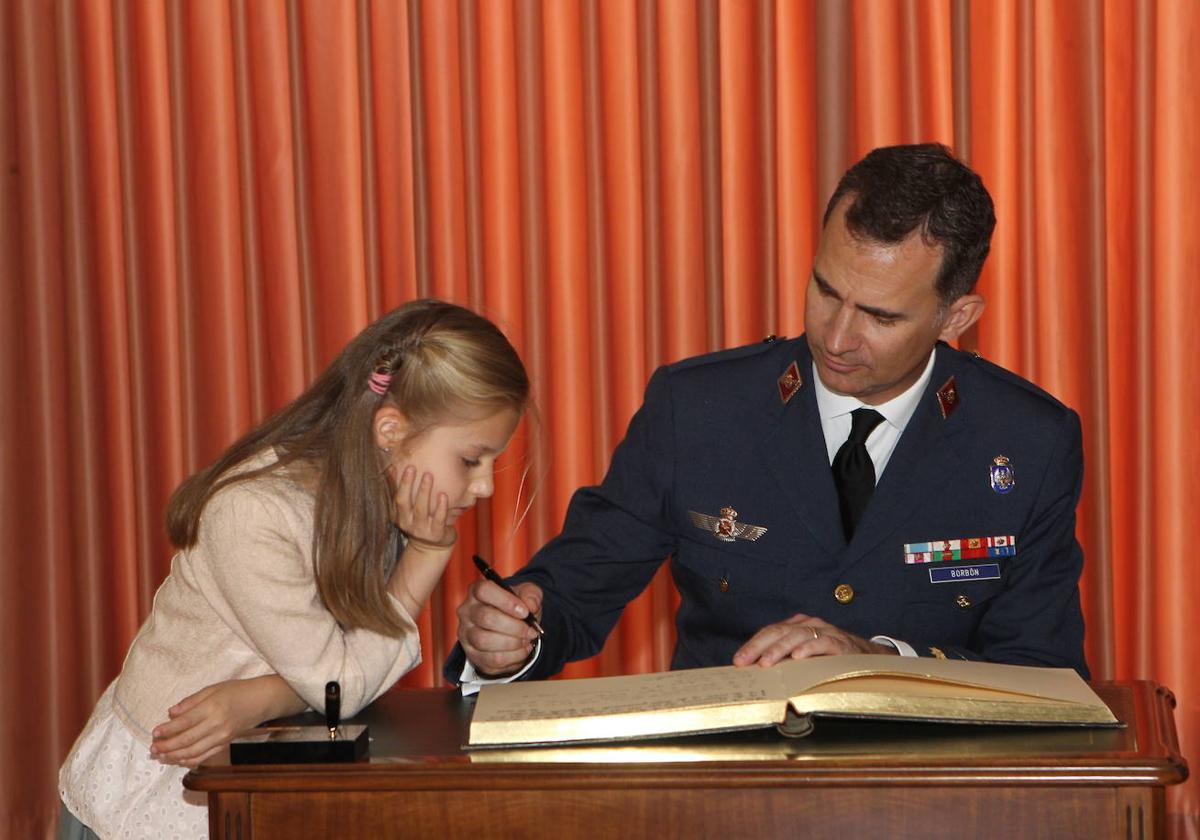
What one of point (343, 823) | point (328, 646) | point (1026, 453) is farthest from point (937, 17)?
point (343, 823)

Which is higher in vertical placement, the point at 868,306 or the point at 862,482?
the point at 868,306

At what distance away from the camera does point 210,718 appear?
172cm

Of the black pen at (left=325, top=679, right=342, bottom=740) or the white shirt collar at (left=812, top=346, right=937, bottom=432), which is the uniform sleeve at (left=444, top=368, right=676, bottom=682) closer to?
the white shirt collar at (left=812, top=346, right=937, bottom=432)

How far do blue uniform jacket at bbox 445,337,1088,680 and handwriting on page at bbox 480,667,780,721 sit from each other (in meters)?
0.45

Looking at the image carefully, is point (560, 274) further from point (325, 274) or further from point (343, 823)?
point (343, 823)

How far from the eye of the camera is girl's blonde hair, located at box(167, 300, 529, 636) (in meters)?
1.84

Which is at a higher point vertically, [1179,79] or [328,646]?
[1179,79]

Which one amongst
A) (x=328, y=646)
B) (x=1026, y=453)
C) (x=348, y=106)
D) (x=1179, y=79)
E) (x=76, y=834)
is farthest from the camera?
(x=348, y=106)

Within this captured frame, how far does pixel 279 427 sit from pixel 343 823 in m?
0.72

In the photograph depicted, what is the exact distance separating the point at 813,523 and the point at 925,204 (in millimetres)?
530

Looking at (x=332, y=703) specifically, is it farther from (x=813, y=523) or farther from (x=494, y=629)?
(x=813, y=523)

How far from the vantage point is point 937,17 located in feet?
10.3

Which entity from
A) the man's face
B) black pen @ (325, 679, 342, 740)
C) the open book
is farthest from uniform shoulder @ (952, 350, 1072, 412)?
black pen @ (325, 679, 342, 740)

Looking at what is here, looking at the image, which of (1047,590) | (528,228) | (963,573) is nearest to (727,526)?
(963,573)
